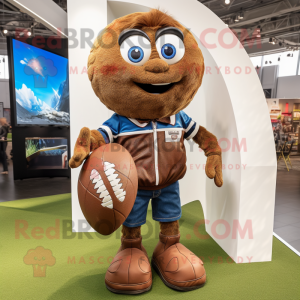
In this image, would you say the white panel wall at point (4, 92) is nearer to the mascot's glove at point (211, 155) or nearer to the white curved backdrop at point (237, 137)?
the white curved backdrop at point (237, 137)

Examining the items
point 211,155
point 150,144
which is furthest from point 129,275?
point 211,155

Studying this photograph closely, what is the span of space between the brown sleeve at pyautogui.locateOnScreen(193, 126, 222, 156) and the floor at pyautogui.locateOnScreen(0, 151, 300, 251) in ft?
4.86

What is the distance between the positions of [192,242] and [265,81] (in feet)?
39.4

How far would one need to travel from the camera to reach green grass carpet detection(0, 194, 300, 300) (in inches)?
71.2

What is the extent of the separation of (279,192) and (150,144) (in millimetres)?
4138

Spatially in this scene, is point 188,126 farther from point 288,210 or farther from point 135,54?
point 288,210

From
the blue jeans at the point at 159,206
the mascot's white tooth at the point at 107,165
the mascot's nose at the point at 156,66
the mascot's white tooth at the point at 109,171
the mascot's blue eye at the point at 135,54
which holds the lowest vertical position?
the blue jeans at the point at 159,206

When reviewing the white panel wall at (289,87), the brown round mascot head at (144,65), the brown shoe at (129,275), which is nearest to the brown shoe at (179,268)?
the brown shoe at (129,275)

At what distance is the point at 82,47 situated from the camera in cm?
262

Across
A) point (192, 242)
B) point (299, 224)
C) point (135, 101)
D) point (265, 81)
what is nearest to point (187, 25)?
point (135, 101)

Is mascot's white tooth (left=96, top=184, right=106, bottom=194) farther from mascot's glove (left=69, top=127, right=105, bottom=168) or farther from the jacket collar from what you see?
the jacket collar

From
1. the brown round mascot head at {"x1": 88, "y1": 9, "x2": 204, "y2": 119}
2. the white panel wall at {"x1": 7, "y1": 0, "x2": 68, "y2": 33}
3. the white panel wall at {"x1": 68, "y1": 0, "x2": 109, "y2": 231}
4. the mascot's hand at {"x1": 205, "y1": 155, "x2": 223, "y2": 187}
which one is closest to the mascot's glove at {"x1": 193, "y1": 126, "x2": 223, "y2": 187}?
the mascot's hand at {"x1": 205, "y1": 155, "x2": 223, "y2": 187}

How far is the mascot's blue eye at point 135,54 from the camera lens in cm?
168

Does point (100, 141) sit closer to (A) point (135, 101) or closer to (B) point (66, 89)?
(A) point (135, 101)
